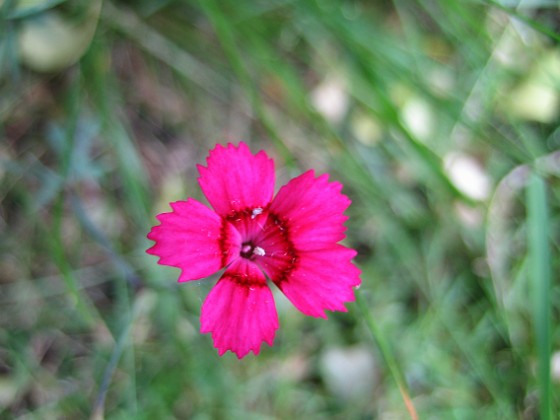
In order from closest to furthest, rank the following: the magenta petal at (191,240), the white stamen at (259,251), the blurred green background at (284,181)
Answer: the magenta petal at (191,240) → the white stamen at (259,251) → the blurred green background at (284,181)

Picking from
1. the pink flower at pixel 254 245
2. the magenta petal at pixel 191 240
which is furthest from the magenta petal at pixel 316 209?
the magenta petal at pixel 191 240

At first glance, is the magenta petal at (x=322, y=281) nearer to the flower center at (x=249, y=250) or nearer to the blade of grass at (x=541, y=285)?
the flower center at (x=249, y=250)

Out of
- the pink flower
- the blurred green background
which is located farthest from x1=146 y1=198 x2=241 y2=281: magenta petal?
the blurred green background

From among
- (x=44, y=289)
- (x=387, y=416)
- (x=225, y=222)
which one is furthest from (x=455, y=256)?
(x=44, y=289)


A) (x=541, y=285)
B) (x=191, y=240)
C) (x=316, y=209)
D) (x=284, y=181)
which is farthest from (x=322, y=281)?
Answer: (x=284, y=181)

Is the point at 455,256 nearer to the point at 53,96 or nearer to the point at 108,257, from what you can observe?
the point at 108,257

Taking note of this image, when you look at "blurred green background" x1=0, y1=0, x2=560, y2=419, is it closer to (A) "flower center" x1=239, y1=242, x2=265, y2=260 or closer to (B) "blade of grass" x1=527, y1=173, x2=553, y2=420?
(B) "blade of grass" x1=527, y1=173, x2=553, y2=420
